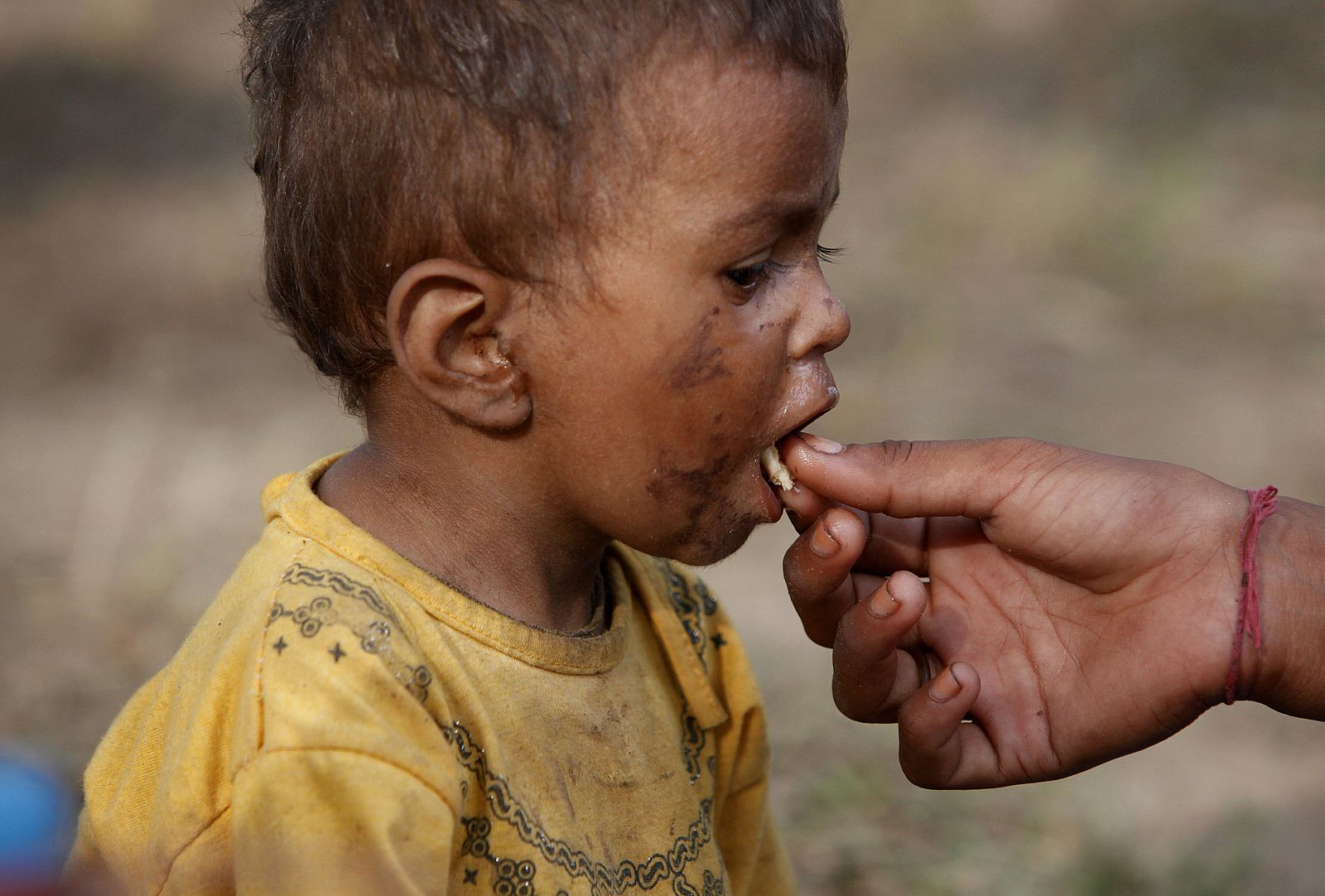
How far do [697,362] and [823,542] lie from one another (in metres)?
0.38

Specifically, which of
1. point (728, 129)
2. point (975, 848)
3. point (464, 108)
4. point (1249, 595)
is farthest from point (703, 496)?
point (975, 848)

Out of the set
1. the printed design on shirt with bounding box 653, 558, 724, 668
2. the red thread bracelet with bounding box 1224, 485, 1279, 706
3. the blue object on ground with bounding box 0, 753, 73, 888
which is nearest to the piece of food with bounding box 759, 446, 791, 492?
the printed design on shirt with bounding box 653, 558, 724, 668

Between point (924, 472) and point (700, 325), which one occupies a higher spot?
point (700, 325)

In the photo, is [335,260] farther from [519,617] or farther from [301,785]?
[301,785]

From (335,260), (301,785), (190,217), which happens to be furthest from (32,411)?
(301,785)

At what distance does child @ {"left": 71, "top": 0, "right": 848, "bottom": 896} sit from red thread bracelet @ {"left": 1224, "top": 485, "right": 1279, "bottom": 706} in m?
0.74

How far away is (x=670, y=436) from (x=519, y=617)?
38cm

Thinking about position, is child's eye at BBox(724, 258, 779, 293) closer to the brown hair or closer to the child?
the child

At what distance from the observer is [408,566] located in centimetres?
201

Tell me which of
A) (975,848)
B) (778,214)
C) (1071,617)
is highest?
(778,214)

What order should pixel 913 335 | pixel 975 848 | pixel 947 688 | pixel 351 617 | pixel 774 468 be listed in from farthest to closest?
pixel 913 335, pixel 975 848, pixel 947 688, pixel 774 468, pixel 351 617

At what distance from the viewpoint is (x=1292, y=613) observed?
7.29 ft

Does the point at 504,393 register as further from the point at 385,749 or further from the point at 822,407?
the point at 385,749

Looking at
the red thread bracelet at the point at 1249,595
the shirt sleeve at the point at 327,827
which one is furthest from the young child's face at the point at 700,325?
the red thread bracelet at the point at 1249,595
